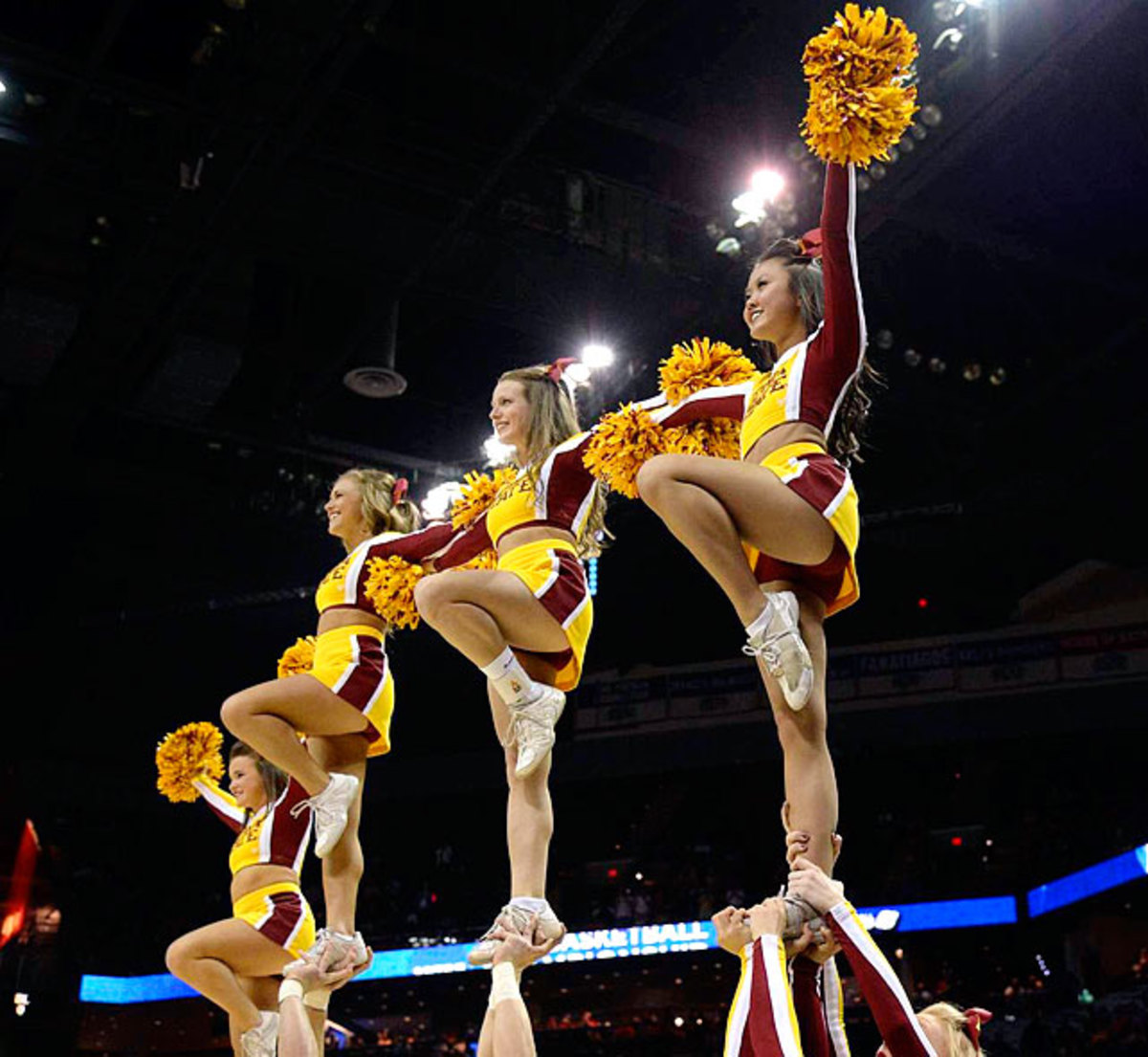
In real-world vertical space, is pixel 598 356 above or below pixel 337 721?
above

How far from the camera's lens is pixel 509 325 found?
1042cm

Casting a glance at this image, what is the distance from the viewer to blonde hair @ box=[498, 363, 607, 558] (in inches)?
198

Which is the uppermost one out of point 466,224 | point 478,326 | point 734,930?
point 478,326

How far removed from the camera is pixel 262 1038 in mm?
6055

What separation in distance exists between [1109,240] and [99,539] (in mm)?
9535

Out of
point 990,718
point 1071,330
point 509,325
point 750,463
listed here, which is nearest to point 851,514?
point 750,463

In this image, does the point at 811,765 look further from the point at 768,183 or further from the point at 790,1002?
the point at 768,183

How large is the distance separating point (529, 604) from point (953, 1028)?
77.1 inches

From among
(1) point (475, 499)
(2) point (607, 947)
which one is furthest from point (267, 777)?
(2) point (607, 947)

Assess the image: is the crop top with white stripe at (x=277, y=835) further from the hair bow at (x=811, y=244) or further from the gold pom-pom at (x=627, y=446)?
the hair bow at (x=811, y=244)

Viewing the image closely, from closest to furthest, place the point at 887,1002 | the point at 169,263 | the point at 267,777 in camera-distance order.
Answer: the point at 887,1002 → the point at 267,777 → the point at 169,263

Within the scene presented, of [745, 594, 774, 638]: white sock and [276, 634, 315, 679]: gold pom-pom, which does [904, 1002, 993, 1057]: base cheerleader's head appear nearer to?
[745, 594, 774, 638]: white sock

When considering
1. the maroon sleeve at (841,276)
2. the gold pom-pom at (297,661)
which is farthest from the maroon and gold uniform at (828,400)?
the gold pom-pom at (297,661)

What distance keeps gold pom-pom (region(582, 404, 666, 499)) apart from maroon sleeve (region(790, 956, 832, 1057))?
150 cm
